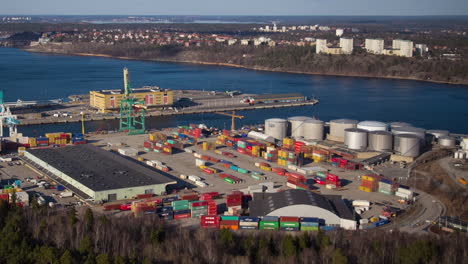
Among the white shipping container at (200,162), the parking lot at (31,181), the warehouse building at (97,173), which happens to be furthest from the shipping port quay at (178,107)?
the white shipping container at (200,162)

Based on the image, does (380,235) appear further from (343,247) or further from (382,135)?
(382,135)

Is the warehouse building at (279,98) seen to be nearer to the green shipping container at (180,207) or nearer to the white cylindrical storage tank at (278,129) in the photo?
the white cylindrical storage tank at (278,129)

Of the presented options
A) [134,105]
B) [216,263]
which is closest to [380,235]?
[216,263]

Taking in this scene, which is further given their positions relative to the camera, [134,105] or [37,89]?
[37,89]

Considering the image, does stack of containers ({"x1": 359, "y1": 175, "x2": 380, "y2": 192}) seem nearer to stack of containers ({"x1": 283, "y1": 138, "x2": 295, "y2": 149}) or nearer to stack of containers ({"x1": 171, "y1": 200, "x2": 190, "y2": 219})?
stack of containers ({"x1": 283, "y1": 138, "x2": 295, "y2": 149})

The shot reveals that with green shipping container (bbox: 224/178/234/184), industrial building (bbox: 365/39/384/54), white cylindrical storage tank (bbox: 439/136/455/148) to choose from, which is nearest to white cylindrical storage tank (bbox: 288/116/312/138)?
white cylindrical storage tank (bbox: 439/136/455/148)

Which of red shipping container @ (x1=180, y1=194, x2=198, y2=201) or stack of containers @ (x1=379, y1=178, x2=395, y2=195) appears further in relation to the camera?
stack of containers @ (x1=379, y1=178, x2=395, y2=195)

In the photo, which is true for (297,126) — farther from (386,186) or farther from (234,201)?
(234,201)
